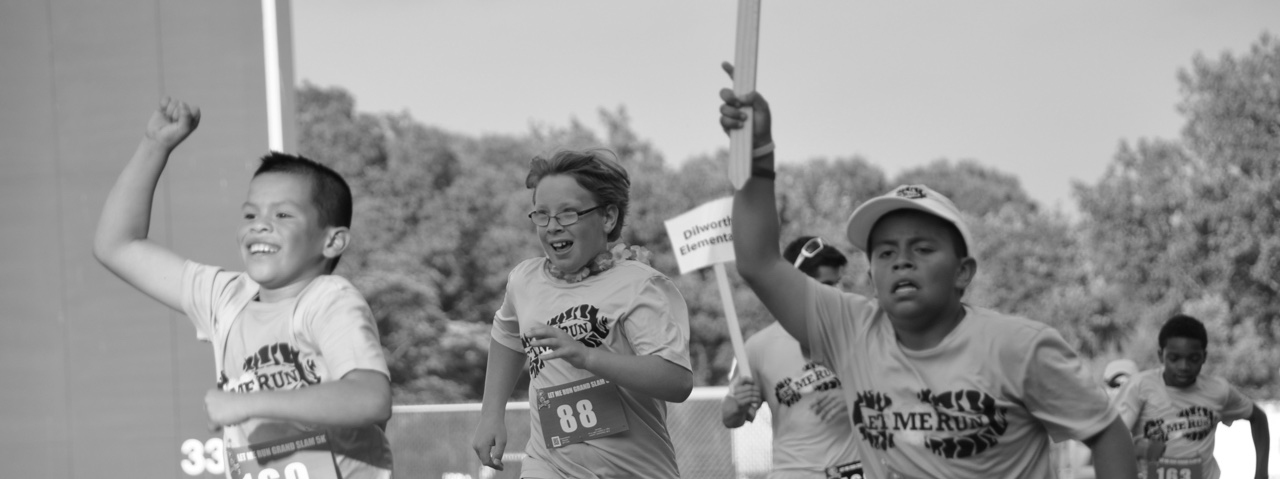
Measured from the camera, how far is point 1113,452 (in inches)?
118

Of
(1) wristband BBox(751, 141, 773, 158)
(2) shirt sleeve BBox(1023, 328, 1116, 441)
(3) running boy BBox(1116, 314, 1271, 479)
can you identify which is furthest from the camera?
(3) running boy BBox(1116, 314, 1271, 479)

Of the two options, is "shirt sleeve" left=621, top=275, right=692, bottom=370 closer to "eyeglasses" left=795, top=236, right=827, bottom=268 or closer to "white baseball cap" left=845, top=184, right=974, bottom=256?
"white baseball cap" left=845, top=184, right=974, bottom=256

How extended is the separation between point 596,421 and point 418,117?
43167 mm

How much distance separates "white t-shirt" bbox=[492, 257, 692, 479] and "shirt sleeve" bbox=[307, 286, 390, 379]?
1004 millimetres

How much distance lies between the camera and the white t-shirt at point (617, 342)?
13.3 ft

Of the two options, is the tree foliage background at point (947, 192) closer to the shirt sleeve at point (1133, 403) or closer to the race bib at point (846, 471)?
the shirt sleeve at point (1133, 403)

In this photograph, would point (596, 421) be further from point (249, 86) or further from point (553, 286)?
point (249, 86)

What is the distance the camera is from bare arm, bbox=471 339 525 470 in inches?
171

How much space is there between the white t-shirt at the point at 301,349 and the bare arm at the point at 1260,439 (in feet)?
21.1

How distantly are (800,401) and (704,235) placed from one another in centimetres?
118

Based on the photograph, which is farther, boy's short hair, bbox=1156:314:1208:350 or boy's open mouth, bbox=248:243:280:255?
boy's short hair, bbox=1156:314:1208:350

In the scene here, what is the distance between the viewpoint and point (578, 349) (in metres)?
3.58

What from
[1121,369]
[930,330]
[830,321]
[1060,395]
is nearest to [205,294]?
[830,321]

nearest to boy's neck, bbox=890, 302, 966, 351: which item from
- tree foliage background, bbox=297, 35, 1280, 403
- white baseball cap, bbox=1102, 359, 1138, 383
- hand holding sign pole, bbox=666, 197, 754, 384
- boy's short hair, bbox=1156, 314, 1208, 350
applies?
hand holding sign pole, bbox=666, 197, 754, 384
